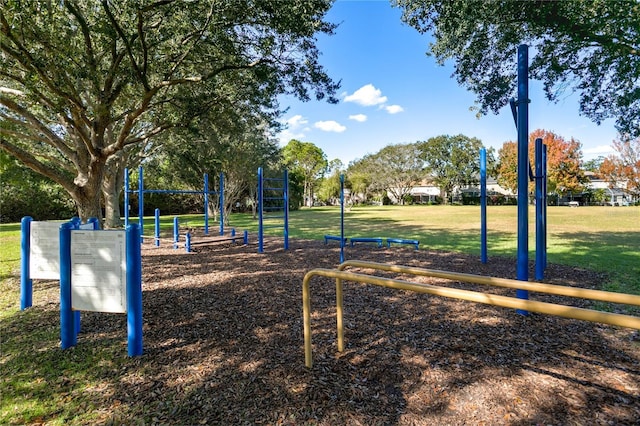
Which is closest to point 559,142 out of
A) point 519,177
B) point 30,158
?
point 519,177

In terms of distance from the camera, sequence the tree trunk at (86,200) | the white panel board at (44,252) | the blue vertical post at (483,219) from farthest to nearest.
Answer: the tree trunk at (86,200) → the blue vertical post at (483,219) → the white panel board at (44,252)

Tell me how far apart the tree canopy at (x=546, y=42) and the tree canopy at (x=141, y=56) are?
2.57 m

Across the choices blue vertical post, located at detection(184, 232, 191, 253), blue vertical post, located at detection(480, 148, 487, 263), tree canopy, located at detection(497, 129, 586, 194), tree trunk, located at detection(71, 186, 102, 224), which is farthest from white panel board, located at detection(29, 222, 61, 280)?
tree canopy, located at detection(497, 129, 586, 194)

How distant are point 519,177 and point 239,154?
59.2 feet

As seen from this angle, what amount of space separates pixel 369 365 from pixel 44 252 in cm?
463

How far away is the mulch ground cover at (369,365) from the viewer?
2385 millimetres

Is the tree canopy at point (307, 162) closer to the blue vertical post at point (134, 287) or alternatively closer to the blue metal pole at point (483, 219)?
the blue metal pole at point (483, 219)

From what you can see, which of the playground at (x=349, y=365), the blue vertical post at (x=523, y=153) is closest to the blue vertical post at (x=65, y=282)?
the playground at (x=349, y=365)

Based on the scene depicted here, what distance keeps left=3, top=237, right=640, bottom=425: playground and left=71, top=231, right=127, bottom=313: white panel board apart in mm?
524

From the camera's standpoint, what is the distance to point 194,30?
7.15 meters

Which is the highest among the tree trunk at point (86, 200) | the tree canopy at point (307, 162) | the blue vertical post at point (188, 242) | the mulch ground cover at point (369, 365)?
the tree canopy at point (307, 162)

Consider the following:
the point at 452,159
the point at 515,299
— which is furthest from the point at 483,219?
the point at 452,159

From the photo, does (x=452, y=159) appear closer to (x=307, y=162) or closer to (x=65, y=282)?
(x=307, y=162)

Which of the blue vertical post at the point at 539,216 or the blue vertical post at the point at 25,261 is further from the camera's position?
the blue vertical post at the point at 539,216
